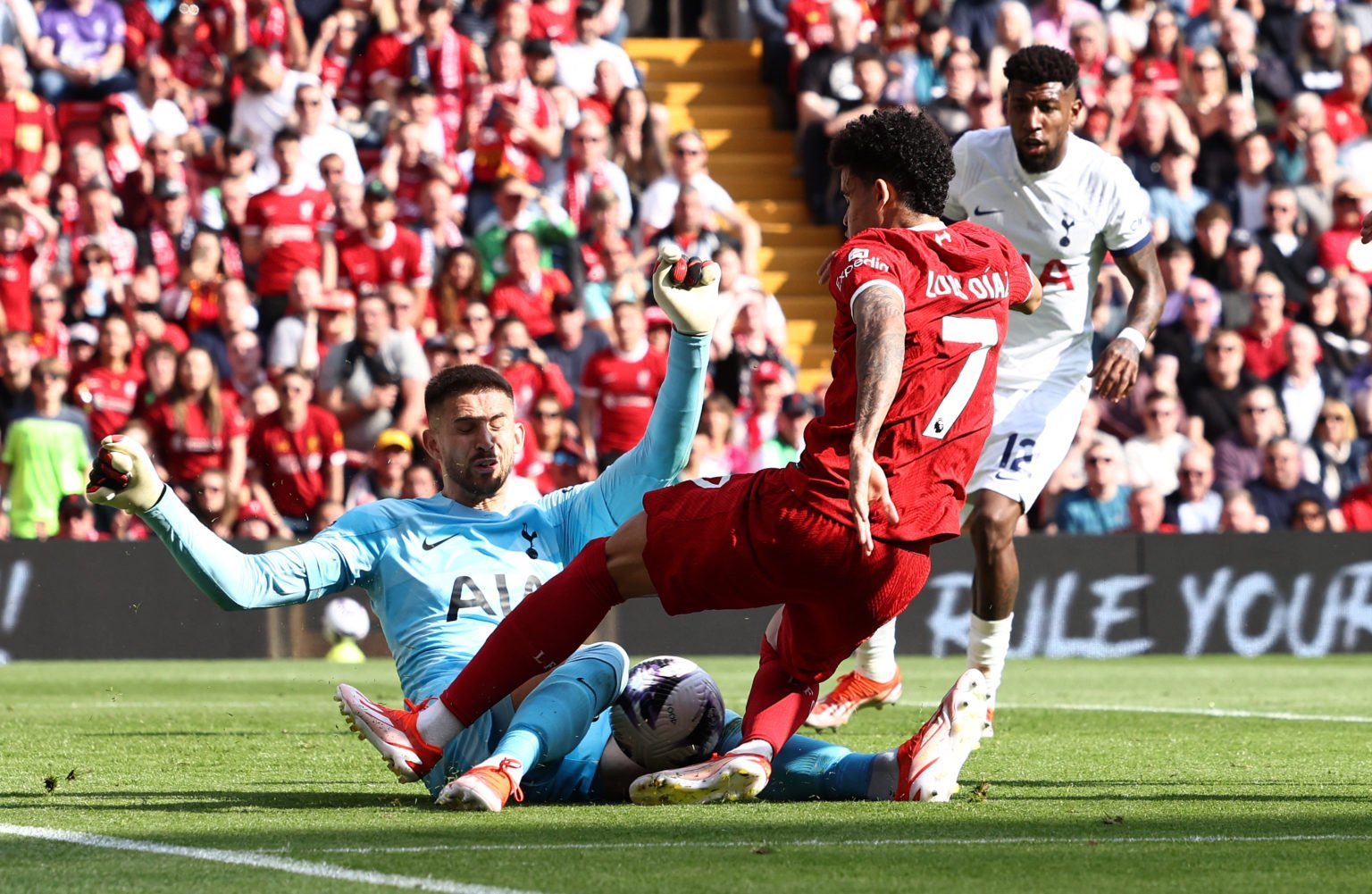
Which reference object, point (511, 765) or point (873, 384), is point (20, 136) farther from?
point (873, 384)

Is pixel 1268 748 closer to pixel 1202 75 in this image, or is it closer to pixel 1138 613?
pixel 1138 613

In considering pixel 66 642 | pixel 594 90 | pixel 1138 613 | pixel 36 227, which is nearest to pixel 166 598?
pixel 66 642

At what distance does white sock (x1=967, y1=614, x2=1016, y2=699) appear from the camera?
27.1ft

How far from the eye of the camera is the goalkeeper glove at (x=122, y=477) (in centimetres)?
520

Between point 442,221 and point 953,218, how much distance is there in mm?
6973

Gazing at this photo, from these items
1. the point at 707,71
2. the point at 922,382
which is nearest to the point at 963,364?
the point at 922,382

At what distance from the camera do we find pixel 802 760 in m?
5.89

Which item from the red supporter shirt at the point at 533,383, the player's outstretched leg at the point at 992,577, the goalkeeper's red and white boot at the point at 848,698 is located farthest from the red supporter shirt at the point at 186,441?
the player's outstretched leg at the point at 992,577

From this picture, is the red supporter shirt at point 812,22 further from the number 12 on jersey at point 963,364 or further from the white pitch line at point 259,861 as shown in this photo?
the white pitch line at point 259,861

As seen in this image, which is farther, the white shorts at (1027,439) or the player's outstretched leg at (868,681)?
the player's outstretched leg at (868,681)

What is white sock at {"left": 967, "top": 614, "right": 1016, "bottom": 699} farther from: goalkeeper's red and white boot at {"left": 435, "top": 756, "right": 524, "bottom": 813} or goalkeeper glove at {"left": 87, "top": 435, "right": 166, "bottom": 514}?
goalkeeper glove at {"left": 87, "top": 435, "right": 166, "bottom": 514}

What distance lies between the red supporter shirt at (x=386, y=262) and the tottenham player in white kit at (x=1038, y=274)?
6697 millimetres

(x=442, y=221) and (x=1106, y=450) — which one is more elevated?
(x=442, y=221)

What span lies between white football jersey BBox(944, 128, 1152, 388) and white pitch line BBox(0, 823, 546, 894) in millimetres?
4636
